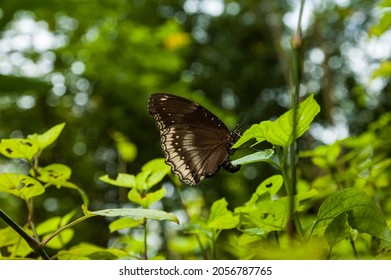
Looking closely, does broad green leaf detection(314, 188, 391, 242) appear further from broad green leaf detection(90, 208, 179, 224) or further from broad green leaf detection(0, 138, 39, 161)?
broad green leaf detection(0, 138, 39, 161)

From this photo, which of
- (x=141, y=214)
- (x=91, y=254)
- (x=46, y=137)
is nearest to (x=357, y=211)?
(x=141, y=214)

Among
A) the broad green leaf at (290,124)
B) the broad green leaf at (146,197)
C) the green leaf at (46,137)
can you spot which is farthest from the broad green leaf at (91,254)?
the broad green leaf at (290,124)

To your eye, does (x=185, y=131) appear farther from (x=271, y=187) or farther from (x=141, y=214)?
(x=141, y=214)

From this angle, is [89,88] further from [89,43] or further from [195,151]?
[195,151]

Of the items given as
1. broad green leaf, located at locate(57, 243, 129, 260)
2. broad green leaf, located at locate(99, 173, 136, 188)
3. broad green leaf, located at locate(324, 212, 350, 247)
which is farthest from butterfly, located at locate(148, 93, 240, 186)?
broad green leaf, located at locate(324, 212, 350, 247)

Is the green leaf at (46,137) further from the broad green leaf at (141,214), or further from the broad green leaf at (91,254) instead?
the broad green leaf at (141,214)
